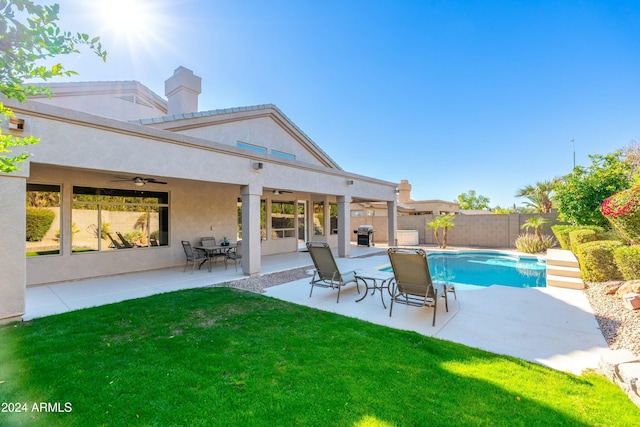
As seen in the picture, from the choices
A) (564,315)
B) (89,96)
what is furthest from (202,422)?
(89,96)

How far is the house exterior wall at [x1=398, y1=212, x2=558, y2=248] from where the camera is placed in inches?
707

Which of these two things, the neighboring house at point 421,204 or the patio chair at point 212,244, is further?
the neighboring house at point 421,204

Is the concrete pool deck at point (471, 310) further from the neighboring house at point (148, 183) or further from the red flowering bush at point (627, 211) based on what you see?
the red flowering bush at point (627, 211)

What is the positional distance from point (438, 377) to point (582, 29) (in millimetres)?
15016

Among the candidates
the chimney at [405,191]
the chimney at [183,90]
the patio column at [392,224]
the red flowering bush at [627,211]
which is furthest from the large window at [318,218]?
the chimney at [405,191]

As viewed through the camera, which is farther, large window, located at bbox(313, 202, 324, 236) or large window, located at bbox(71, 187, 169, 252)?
large window, located at bbox(313, 202, 324, 236)

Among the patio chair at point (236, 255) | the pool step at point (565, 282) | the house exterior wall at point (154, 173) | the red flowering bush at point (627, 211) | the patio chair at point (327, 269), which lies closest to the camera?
the house exterior wall at point (154, 173)

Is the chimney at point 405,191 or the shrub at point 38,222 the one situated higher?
the chimney at point 405,191

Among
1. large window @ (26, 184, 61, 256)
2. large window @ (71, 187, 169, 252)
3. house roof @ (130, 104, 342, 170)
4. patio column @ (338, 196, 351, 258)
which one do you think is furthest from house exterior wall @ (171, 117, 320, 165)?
large window @ (26, 184, 61, 256)

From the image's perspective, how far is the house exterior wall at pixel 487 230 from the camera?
18.0 metres

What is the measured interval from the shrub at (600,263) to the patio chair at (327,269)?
6.45m

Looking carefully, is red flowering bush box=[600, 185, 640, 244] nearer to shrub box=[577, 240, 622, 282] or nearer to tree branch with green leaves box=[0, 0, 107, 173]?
shrub box=[577, 240, 622, 282]

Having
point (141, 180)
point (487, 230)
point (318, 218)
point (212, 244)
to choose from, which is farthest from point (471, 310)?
point (487, 230)

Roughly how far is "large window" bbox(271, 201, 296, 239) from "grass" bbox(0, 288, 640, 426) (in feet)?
34.4
